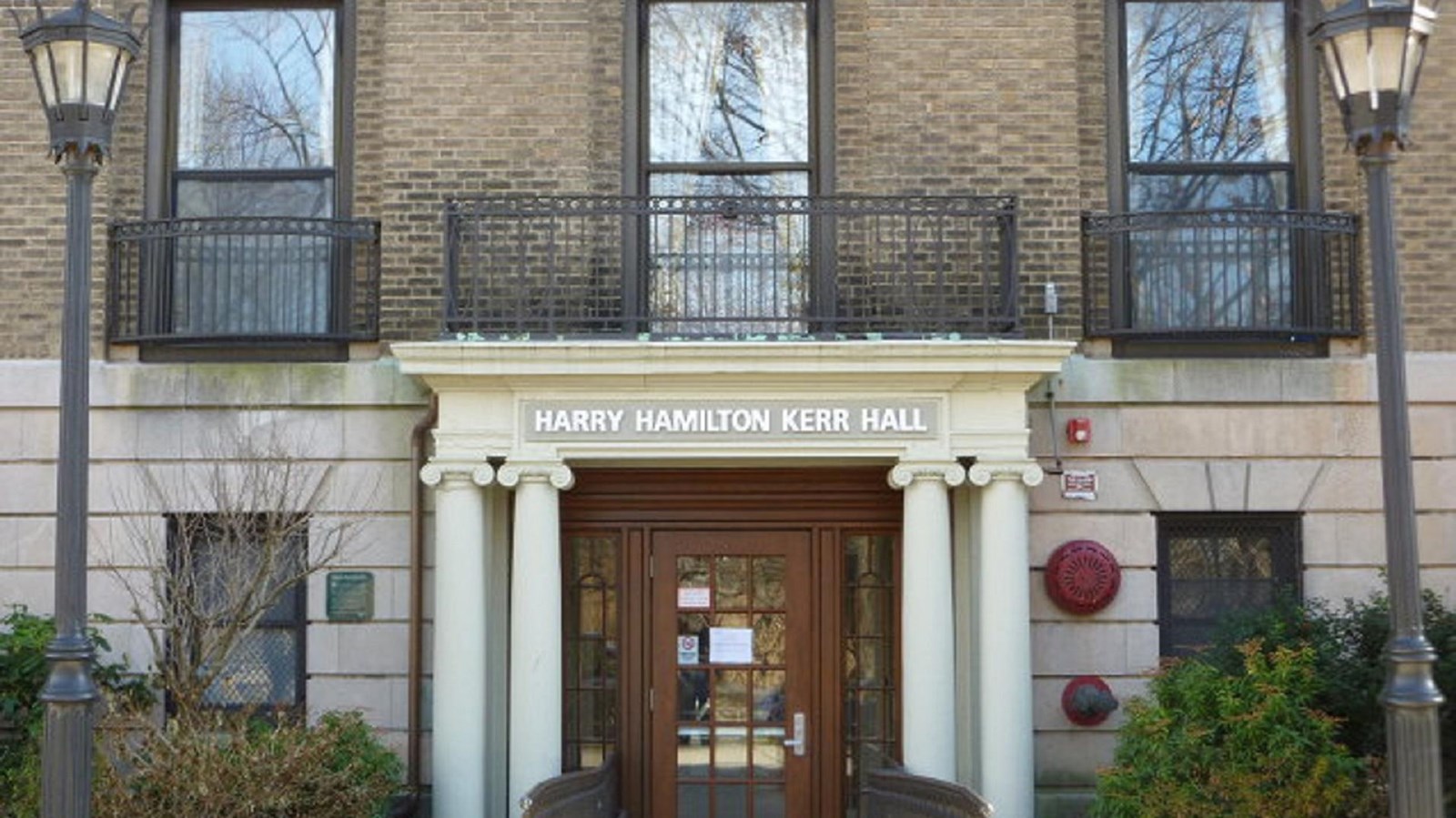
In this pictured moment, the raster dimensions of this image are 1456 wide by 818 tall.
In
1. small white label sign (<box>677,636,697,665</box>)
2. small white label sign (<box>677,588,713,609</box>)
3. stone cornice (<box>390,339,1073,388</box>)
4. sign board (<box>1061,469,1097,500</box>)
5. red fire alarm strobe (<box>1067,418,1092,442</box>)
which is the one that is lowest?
small white label sign (<box>677,636,697,665</box>)

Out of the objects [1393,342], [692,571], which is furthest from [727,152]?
[1393,342]

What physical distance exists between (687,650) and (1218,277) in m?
4.65

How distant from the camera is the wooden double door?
11.7m

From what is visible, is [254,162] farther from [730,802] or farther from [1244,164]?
[1244,164]

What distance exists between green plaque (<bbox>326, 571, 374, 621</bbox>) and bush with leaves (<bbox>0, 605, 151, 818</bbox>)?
4.52 feet

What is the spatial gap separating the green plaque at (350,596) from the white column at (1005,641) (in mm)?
4269

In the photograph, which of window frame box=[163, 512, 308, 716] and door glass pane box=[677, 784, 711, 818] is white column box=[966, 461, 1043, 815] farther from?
window frame box=[163, 512, 308, 716]

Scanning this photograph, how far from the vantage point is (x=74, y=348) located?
785 cm

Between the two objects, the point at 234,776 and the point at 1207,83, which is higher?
the point at 1207,83

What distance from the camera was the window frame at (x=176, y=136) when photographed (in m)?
11.9

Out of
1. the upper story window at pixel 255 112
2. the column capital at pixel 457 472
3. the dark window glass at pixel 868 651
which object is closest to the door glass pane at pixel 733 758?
the dark window glass at pixel 868 651

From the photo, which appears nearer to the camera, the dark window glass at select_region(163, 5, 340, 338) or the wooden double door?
the wooden double door

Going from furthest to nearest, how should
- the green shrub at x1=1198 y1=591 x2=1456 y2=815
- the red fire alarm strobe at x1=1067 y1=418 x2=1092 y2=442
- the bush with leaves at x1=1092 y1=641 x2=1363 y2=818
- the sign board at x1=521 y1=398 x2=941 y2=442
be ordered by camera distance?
1. the red fire alarm strobe at x1=1067 y1=418 x2=1092 y2=442
2. the sign board at x1=521 y1=398 x2=941 y2=442
3. the green shrub at x1=1198 y1=591 x2=1456 y2=815
4. the bush with leaves at x1=1092 y1=641 x2=1363 y2=818

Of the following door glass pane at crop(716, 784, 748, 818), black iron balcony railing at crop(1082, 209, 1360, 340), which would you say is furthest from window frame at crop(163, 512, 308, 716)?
black iron balcony railing at crop(1082, 209, 1360, 340)
